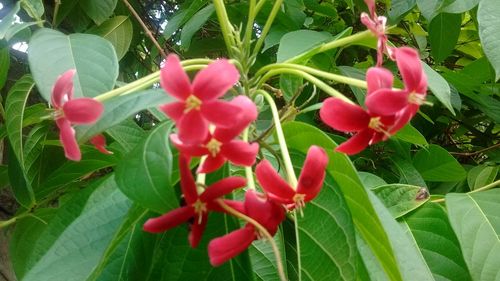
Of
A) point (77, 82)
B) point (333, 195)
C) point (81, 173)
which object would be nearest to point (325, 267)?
point (333, 195)

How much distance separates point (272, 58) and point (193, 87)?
1174 millimetres

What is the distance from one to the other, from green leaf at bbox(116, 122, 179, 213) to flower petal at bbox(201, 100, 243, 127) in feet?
0.15

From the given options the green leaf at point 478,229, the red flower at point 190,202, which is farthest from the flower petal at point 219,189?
the green leaf at point 478,229

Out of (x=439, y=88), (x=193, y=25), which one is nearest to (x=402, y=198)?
(x=439, y=88)

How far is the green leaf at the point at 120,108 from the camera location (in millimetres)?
528

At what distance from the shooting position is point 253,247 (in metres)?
0.75

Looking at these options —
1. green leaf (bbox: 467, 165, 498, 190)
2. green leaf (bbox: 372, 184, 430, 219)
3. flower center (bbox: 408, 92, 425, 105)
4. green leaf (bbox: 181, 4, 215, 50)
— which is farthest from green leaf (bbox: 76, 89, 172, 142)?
green leaf (bbox: 467, 165, 498, 190)

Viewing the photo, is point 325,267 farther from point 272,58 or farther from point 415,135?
point 272,58

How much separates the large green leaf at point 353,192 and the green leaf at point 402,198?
9.1 inches

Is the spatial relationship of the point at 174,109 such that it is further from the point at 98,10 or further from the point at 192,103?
the point at 98,10

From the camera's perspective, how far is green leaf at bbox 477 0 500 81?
958mm

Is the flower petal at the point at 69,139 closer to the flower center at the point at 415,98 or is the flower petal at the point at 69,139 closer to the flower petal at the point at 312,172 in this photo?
the flower petal at the point at 312,172

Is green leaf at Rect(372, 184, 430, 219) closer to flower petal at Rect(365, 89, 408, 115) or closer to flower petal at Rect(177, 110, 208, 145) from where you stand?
flower petal at Rect(365, 89, 408, 115)

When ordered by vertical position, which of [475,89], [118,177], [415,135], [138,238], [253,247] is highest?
[118,177]
